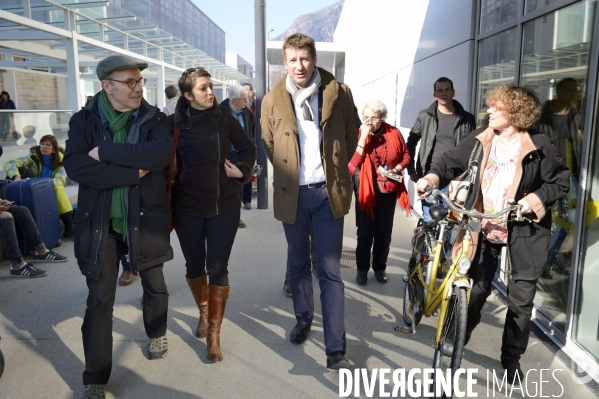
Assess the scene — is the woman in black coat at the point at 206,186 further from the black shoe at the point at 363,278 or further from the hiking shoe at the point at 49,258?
the hiking shoe at the point at 49,258

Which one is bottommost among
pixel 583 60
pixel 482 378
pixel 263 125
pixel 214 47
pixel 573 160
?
pixel 482 378

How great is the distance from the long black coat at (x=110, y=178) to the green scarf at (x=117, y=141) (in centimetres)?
4

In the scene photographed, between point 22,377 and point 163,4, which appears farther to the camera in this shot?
point 163,4

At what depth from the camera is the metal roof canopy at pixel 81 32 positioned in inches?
390

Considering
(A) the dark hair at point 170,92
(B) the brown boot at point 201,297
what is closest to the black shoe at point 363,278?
(B) the brown boot at point 201,297

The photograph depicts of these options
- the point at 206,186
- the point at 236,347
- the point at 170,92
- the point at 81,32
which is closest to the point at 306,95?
the point at 206,186

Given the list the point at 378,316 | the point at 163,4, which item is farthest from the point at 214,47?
the point at 378,316

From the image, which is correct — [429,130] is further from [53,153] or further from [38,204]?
[53,153]

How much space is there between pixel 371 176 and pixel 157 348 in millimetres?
2421

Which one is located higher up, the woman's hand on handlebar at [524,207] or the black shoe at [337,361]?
the woman's hand on handlebar at [524,207]

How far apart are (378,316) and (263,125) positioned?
1.89 metres

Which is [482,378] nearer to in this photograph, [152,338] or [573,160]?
[573,160]

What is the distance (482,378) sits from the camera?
3508 millimetres

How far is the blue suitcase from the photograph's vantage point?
245 inches
